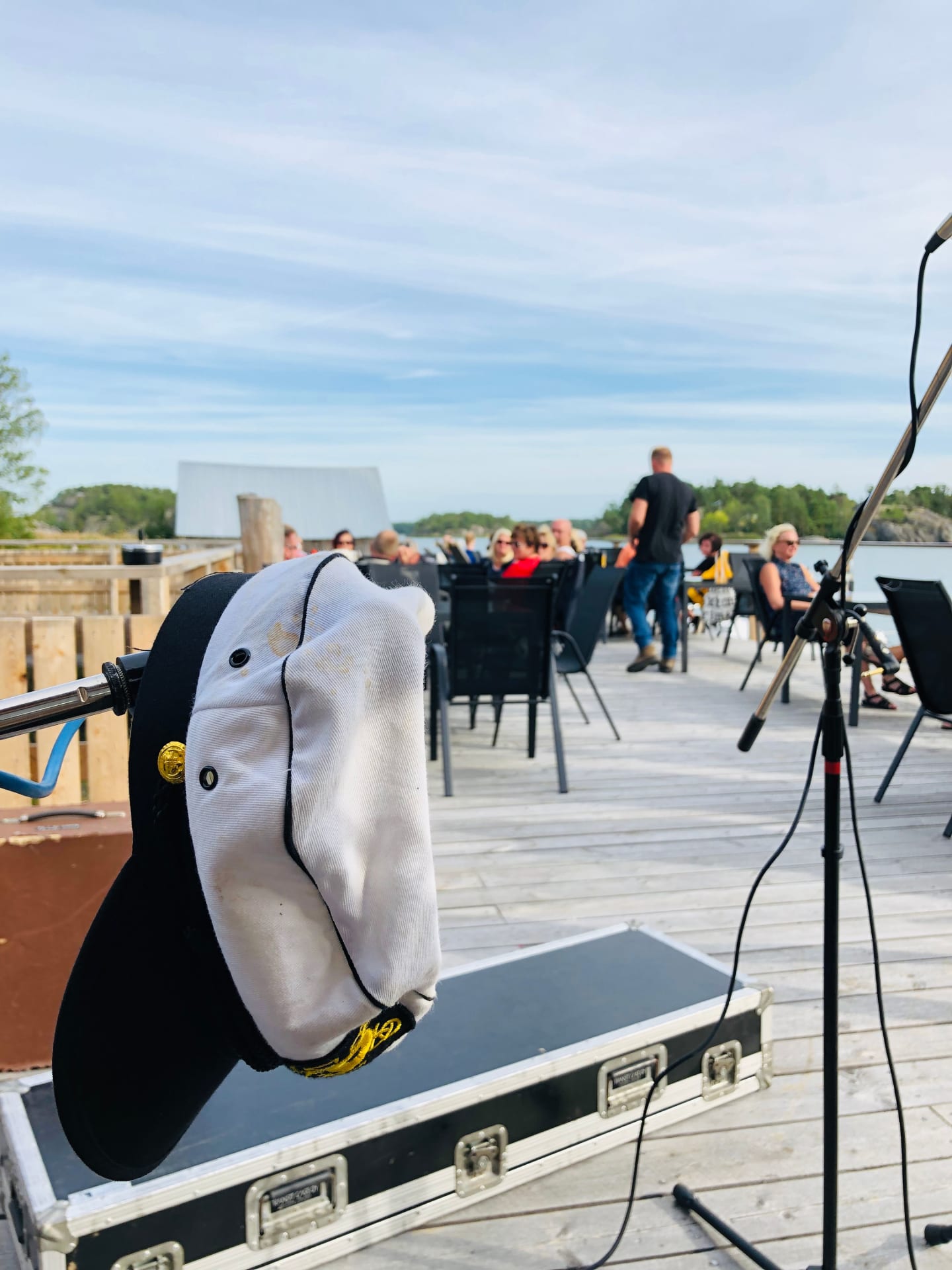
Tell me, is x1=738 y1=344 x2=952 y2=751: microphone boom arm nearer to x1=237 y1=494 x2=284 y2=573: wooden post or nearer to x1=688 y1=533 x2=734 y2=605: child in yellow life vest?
x1=237 y1=494 x2=284 y2=573: wooden post

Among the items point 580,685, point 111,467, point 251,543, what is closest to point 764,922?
point 580,685

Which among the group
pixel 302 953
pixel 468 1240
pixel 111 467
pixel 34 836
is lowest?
pixel 468 1240

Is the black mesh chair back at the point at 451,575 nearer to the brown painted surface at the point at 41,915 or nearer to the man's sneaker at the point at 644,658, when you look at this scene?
the man's sneaker at the point at 644,658

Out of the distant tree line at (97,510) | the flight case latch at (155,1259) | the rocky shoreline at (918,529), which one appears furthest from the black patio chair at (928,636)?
the distant tree line at (97,510)

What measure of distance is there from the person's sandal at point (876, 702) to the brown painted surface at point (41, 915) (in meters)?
5.57

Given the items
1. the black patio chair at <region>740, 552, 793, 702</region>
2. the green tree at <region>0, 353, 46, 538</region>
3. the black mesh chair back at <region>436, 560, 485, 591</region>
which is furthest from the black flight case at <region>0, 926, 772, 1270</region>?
the green tree at <region>0, 353, 46, 538</region>

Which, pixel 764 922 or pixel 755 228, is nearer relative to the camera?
pixel 764 922

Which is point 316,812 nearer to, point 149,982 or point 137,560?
point 149,982

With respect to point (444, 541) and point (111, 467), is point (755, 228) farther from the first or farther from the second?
point (111, 467)

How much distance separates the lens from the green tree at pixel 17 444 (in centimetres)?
3259

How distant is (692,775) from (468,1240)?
11.1 ft

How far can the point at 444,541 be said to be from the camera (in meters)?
17.0

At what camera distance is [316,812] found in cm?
52

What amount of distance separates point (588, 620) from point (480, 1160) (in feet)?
12.7
